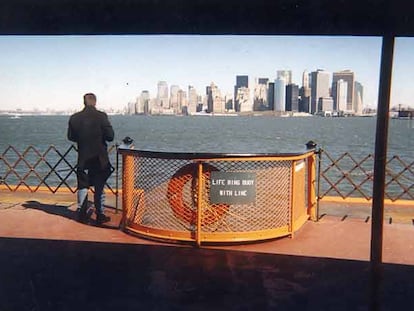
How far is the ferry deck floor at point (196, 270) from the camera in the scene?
170 inches

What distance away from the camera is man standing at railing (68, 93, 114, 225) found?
6777 mm

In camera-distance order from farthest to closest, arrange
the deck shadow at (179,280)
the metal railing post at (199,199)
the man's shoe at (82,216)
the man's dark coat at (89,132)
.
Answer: the man's shoe at (82,216), the man's dark coat at (89,132), the metal railing post at (199,199), the deck shadow at (179,280)

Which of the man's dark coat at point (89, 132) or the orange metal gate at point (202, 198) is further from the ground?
the man's dark coat at point (89, 132)

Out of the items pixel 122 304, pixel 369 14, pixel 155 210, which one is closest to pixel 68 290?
pixel 122 304

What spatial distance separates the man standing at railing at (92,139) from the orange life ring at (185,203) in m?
1.11

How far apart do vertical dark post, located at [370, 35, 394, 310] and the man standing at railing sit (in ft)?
13.4

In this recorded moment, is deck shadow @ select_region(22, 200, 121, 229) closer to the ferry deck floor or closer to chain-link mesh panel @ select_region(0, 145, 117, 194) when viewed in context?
the ferry deck floor

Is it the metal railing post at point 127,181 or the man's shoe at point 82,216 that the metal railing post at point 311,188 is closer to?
the metal railing post at point 127,181

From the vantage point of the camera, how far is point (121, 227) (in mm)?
6867

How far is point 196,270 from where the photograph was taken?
17.0 ft

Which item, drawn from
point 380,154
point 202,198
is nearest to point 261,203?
point 202,198

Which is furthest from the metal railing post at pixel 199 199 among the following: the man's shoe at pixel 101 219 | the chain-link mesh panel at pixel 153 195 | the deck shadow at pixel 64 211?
the man's shoe at pixel 101 219

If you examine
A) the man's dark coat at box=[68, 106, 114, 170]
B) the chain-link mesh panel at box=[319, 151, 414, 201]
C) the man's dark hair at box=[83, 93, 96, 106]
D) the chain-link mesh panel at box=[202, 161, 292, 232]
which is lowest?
the chain-link mesh panel at box=[319, 151, 414, 201]

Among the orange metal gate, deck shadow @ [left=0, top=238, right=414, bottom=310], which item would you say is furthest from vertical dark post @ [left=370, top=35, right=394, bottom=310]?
the orange metal gate
